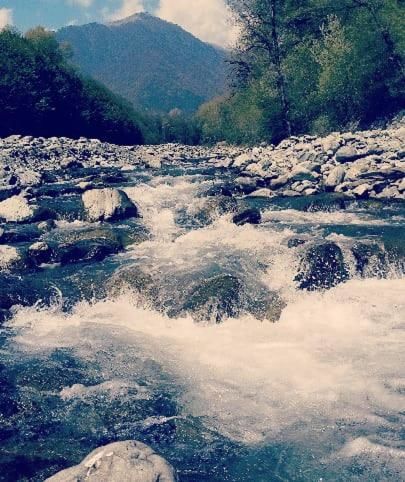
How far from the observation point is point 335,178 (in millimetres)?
16266

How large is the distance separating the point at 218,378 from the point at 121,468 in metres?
2.82

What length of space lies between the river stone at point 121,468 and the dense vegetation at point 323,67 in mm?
27933

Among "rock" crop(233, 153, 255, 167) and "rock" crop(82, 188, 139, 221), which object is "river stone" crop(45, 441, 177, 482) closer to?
"rock" crop(82, 188, 139, 221)

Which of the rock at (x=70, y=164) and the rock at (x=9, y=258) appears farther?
the rock at (x=70, y=164)

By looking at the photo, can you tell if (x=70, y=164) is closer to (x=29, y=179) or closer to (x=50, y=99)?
(x=29, y=179)

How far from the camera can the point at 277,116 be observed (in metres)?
32.6

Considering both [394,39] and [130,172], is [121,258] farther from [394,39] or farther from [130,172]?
[394,39]

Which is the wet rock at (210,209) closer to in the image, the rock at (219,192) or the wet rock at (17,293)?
the rock at (219,192)

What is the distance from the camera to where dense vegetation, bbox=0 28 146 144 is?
1551 inches

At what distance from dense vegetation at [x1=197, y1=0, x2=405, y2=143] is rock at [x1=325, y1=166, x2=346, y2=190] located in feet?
46.2

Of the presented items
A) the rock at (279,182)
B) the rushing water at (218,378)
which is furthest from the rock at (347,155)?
the rushing water at (218,378)

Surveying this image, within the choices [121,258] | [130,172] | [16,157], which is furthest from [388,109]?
[121,258]

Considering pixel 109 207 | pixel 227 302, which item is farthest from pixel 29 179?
pixel 227 302

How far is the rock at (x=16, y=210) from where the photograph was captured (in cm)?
1495
